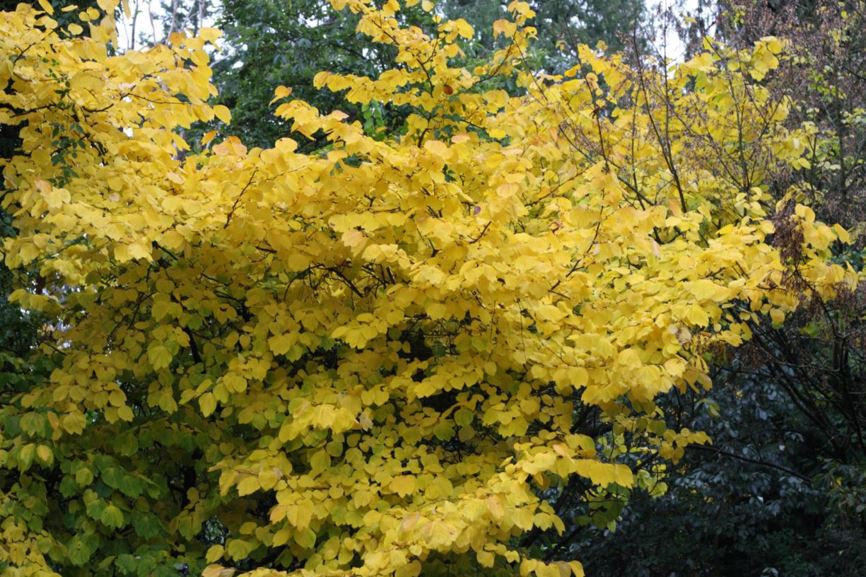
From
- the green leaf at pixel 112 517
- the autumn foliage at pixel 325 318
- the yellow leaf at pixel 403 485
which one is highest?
the autumn foliage at pixel 325 318

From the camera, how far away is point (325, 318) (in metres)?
3.55

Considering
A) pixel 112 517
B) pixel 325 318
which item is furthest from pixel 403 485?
pixel 112 517

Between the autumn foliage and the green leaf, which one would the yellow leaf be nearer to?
the autumn foliage

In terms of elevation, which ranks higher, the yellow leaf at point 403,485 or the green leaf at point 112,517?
the yellow leaf at point 403,485

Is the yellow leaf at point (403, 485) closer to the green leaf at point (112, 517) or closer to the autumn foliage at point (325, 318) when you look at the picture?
the autumn foliage at point (325, 318)

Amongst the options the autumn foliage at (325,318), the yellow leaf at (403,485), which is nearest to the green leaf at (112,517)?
the autumn foliage at (325,318)

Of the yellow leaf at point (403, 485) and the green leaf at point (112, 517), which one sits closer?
the yellow leaf at point (403, 485)

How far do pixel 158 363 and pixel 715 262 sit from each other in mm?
2033

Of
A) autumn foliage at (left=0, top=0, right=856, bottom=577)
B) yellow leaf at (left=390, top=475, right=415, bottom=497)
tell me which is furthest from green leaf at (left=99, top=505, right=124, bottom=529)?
yellow leaf at (left=390, top=475, right=415, bottom=497)

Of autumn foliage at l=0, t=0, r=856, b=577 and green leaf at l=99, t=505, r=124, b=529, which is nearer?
autumn foliage at l=0, t=0, r=856, b=577

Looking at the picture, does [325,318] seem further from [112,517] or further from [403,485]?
[112,517]

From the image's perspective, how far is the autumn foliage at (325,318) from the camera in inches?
123

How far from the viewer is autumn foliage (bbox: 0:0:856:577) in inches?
123

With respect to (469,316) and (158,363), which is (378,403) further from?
(158,363)
